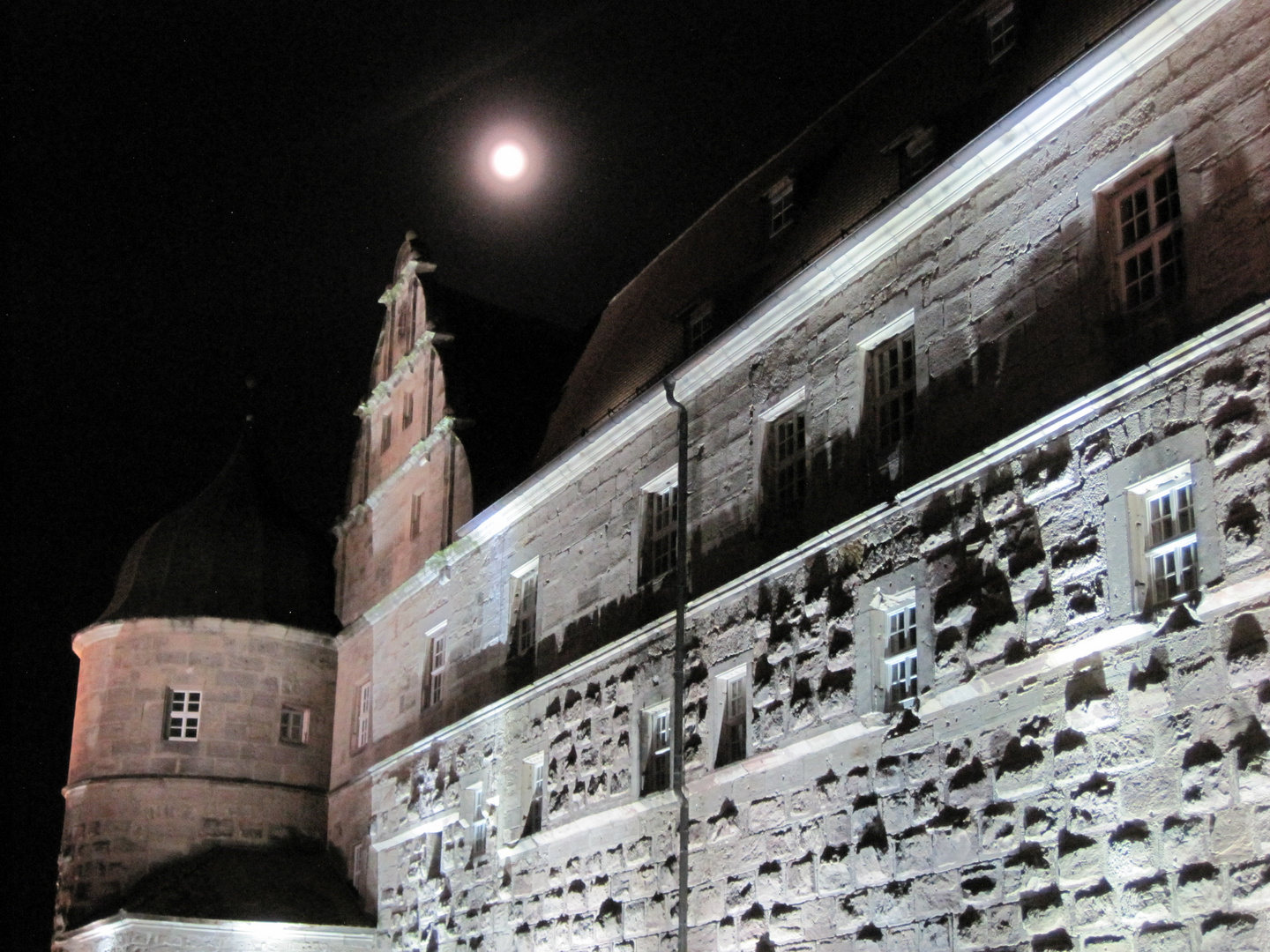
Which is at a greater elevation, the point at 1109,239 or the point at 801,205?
the point at 801,205

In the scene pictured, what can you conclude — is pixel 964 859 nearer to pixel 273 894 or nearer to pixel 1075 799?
pixel 1075 799

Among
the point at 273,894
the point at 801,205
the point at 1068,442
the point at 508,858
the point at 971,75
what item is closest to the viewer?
the point at 1068,442

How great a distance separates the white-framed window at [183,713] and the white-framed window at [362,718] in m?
2.43

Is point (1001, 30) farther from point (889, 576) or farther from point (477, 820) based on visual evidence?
point (477, 820)

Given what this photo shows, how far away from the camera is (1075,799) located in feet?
34.9

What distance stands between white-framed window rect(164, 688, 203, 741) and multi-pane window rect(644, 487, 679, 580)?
1066 centimetres

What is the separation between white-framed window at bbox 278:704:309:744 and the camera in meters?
25.3

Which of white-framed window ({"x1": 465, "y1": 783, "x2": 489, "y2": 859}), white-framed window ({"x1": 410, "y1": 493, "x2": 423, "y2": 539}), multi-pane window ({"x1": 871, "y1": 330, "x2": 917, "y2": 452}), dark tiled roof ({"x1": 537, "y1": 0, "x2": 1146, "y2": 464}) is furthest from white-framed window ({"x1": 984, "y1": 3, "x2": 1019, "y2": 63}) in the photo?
white-framed window ({"x1": 410, "y1": 493, "x2": 423, "y2": 539})

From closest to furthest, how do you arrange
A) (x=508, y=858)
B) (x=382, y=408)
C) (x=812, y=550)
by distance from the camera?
1. (x=812, y=550)
2. (x=508, y=858)
3. (x=382, y=408)

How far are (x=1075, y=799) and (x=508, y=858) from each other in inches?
358

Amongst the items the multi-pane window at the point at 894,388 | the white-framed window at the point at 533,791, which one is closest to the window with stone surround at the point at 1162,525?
the multi-pane window at the point at 894,388

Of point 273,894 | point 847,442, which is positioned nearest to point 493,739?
point 273,894

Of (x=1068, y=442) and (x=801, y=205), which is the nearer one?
(x=1068, y=442)

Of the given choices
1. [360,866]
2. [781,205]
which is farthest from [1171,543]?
[360,866]
